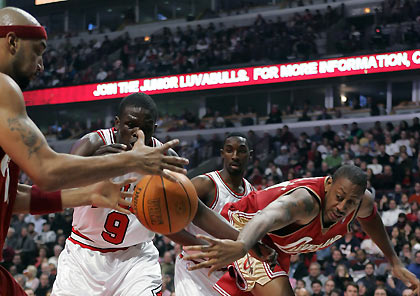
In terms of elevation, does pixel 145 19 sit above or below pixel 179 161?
above

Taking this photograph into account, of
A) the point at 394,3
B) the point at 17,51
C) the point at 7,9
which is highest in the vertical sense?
the point at 394,3

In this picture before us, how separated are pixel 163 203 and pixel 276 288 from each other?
1.40m

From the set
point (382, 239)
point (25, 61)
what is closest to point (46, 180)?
point (25, 61)

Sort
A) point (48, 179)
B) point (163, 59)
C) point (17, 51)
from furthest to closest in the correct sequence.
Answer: point (163, 59)
point (17, 51)
point (48, 179)

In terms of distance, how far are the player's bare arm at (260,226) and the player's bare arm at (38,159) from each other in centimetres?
60

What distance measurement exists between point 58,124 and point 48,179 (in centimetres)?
2303

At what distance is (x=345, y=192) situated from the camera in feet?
12.2

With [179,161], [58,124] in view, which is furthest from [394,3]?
[179,161]

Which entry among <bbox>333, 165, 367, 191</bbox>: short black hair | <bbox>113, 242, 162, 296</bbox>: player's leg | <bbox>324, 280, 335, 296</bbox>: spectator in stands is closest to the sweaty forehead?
<bbox>113, 242, 162, 296</bbox>: player's leg

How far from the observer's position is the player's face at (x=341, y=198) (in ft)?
12.2

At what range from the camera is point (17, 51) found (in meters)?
2.63

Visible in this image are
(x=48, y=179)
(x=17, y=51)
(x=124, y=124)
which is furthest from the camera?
(x=124, y=124)

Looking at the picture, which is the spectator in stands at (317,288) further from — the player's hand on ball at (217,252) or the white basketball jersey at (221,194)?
the player's hand on ball at (217,252)

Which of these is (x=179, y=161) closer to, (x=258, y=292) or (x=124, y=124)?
(x=124, y=124)
